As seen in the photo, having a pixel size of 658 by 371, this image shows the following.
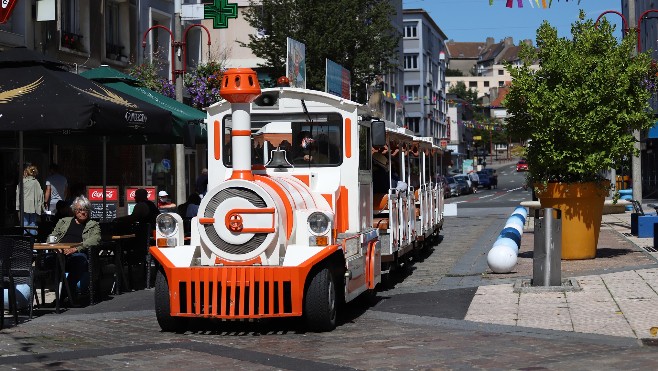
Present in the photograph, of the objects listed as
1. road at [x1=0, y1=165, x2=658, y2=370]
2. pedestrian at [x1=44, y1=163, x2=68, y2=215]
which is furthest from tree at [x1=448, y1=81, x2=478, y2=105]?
road at [x1=0, y1=165, x2=658, y2=370]

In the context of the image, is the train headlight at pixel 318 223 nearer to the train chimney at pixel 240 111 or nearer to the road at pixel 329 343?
the train chimney at pixel 240 111

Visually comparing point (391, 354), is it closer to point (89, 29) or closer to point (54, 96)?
point (54, 96)

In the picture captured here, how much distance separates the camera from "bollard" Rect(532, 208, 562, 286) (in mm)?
13758

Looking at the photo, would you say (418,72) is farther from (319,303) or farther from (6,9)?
(319,303)

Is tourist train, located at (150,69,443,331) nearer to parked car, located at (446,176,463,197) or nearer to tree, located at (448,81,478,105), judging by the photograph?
parked car, located at (446,176,463,197)

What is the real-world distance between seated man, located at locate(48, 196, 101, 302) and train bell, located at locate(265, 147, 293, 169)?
2459mm

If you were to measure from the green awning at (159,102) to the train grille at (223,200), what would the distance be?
5.66 meters

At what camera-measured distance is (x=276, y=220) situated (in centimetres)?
1070

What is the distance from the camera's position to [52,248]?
1250 centimetres

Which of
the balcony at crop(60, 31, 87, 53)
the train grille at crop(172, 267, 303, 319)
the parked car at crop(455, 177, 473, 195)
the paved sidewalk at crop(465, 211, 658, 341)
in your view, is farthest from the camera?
the parked car at crop(455, 177, 473, 195)

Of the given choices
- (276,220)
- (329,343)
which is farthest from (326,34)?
(329,343)

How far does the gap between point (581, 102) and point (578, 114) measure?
0.61 feet

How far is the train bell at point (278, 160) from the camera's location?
40.6ft

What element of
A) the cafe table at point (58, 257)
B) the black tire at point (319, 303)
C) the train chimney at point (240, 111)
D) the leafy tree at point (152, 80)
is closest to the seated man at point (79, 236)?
the cafe table at point (58, 257)
